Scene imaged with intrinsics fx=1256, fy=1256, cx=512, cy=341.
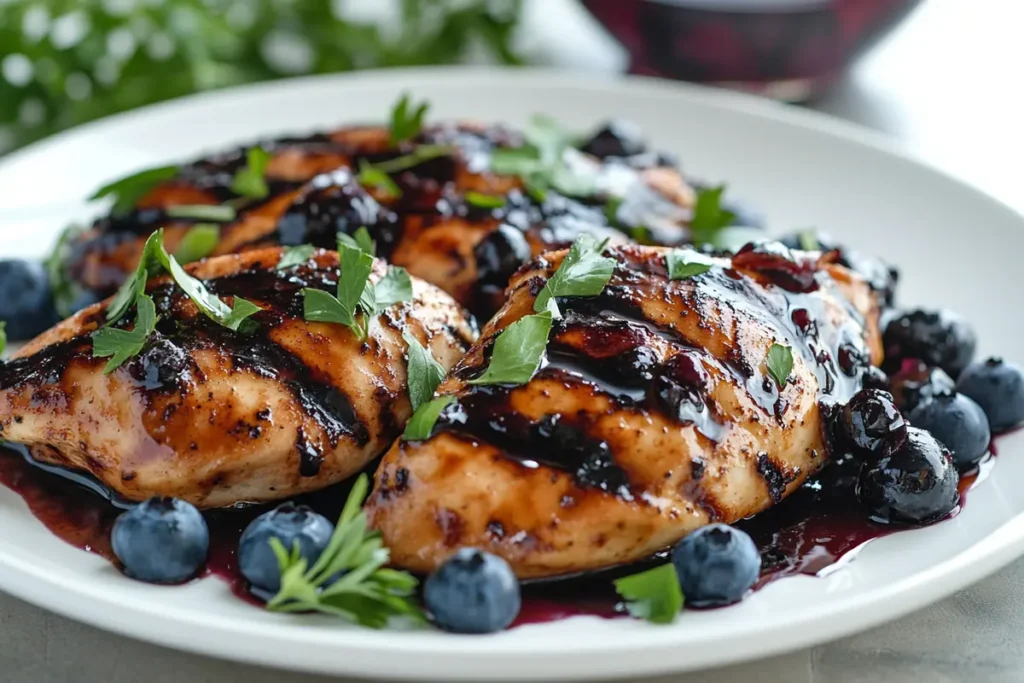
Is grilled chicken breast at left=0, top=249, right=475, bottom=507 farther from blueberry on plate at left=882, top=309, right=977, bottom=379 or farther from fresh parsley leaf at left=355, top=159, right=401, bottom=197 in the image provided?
blueberry on plate at left=882, top=309, right=977, bottom=379

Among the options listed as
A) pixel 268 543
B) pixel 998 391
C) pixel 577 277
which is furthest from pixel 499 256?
pixel 998 391

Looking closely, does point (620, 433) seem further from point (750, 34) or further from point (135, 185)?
point (750, 34)

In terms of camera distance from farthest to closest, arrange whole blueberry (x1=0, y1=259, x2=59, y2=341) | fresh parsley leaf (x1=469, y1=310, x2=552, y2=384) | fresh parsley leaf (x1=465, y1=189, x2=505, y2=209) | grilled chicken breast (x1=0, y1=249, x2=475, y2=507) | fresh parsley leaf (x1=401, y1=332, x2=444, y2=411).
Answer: whole blueberry (x1=0, y1=259, x2=59, y2=341) < fresh parsley leaf (x1=465, y1=189, x2=505, y2=209) < fresh parsley leaf (x1=401, y1=332, x2=444, y2=411) < grilled chicken breast (x1=0, y1=249, x2=475, y2=507) < fresh parsley leaf (x1=469, y1=310, x2=552, y2=384)

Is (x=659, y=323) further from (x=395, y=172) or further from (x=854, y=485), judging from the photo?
(x=395, y=172)

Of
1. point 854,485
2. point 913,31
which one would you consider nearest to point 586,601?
point 854,485

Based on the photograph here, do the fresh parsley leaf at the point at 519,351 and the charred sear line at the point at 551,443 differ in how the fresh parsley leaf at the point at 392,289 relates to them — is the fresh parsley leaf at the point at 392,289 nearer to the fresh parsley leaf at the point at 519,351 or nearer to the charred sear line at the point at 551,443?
the fresh parsley leaf at the point at 519,351

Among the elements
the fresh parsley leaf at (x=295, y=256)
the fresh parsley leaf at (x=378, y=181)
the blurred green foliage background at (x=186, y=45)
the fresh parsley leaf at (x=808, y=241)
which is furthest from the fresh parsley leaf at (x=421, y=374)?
the blurred green foliage background at (x=186, y=45)

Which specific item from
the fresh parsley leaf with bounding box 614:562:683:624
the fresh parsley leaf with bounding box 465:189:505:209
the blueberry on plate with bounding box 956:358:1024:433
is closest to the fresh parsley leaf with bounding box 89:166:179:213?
the fresh parsley leaf with bounding box 465:189:505:209
